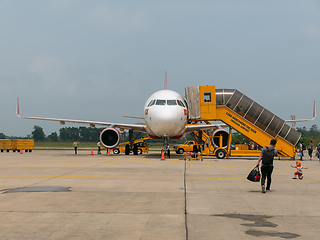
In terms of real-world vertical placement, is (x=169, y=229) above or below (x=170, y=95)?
below

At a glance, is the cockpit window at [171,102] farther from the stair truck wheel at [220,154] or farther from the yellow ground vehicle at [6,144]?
the yellow ground vehicle at [6,144]

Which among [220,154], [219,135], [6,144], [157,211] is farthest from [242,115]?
[6,144]

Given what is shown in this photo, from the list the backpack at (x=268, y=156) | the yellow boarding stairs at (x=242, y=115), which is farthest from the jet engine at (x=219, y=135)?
the backpack at (x=268, y=156)

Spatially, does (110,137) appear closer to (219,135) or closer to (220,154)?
(219,135)

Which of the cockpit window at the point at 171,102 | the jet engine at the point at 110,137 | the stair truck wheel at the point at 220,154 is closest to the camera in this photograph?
the cockpit window at the point at 171,102

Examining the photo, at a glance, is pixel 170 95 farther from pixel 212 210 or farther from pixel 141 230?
pixel 141 230

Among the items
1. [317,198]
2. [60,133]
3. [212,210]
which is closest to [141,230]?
[212,210]

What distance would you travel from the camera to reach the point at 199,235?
16.7 feet

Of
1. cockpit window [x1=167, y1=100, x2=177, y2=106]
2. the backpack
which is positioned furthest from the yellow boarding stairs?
the backpack

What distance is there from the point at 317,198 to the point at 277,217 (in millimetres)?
2817

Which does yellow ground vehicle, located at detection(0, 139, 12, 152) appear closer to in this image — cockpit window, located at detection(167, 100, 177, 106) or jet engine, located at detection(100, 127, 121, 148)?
jet engine, located at detection(100, 127, 121, 148)

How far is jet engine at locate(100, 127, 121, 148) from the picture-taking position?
2864 centimetres

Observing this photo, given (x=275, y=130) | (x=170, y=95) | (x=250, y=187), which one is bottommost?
(x=250, y=187)

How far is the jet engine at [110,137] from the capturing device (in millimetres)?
28641
